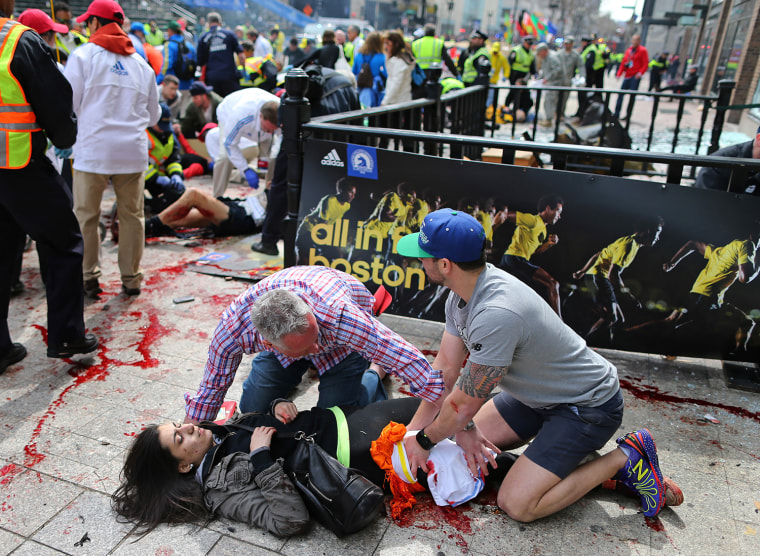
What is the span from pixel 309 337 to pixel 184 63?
10524 millimetres

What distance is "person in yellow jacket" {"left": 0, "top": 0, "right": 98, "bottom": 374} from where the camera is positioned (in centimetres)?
337

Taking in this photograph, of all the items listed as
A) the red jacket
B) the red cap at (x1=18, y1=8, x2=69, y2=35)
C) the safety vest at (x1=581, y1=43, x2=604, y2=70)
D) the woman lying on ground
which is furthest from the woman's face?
the red jacket

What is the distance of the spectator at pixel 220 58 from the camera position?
10.4 meters

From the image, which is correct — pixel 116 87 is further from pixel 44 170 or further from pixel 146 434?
pixel 146 434

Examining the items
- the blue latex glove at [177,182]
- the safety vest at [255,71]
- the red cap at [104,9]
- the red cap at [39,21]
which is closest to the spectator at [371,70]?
the safety vest at [255,71]

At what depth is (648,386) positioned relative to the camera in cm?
356

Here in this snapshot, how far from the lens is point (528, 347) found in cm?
239

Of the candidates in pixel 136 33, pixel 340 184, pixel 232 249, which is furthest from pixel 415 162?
pixel 136 33

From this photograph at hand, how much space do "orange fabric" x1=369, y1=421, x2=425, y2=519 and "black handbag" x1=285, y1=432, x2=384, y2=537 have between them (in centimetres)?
10

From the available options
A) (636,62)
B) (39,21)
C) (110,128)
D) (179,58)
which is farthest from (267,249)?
(636,62)

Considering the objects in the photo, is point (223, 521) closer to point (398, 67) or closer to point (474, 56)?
point (398, 67)

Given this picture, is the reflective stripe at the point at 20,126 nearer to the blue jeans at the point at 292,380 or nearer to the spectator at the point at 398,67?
the blue jeans at the point at 292,380

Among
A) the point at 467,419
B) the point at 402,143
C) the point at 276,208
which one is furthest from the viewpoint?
the point at 276,208

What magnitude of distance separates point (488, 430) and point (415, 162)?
1.84 meters
